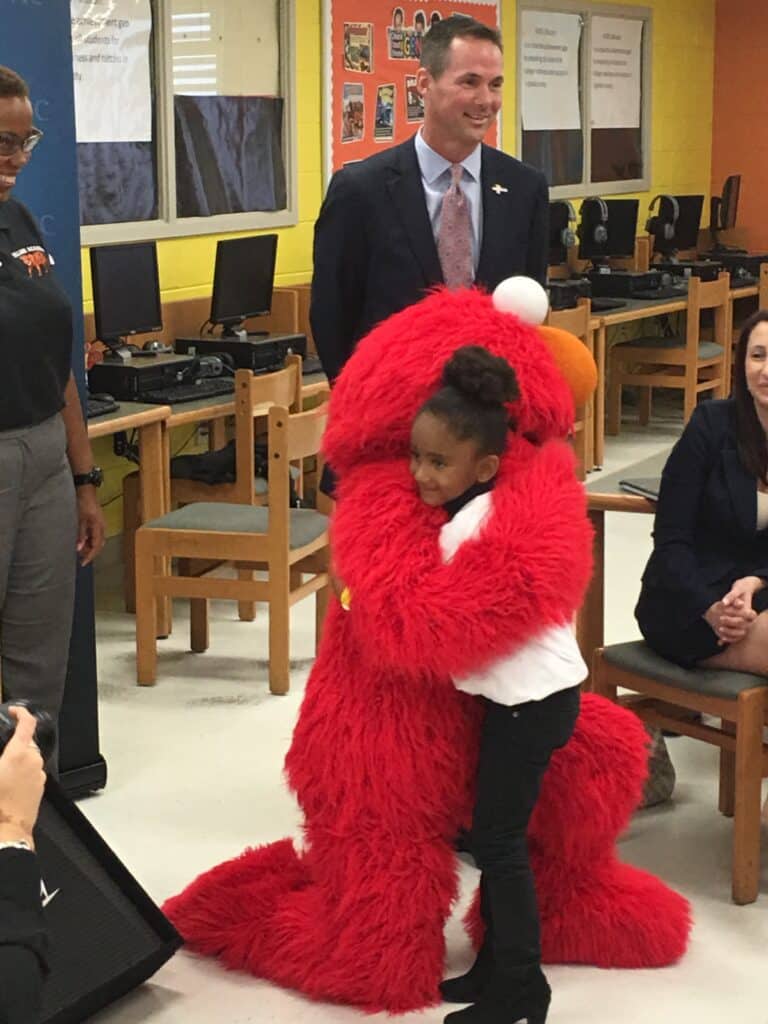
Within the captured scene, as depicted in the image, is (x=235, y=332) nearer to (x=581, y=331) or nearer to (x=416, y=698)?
(x=581, y=331)

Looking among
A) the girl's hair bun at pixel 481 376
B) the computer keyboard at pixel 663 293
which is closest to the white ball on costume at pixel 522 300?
the girl's hair bun at pixel 481 376

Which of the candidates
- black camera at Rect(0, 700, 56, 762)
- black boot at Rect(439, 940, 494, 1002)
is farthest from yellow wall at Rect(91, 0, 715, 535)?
black camera at Rect(0, 700, 56, 762)

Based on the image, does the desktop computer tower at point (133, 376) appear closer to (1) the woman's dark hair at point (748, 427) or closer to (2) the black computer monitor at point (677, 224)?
(1) the woman's dark hair at point (748, 427)

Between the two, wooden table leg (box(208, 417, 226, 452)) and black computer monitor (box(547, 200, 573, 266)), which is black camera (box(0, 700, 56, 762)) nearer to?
wooden table leg (box(208, 417, 226, 452))

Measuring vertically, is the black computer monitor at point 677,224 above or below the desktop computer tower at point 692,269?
above

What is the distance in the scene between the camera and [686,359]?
7629 mm

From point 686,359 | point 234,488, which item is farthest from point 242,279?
point 686,359

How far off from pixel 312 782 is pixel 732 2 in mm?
8613

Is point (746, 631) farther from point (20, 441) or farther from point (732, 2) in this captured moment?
point (732, 2)

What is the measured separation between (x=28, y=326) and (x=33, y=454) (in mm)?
247

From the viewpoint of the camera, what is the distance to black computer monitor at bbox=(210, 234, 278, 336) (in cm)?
581

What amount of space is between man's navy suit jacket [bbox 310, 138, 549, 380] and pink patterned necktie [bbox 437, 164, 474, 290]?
30 mm

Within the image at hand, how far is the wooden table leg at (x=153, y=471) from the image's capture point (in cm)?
470

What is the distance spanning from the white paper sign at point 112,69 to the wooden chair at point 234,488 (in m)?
1.28
